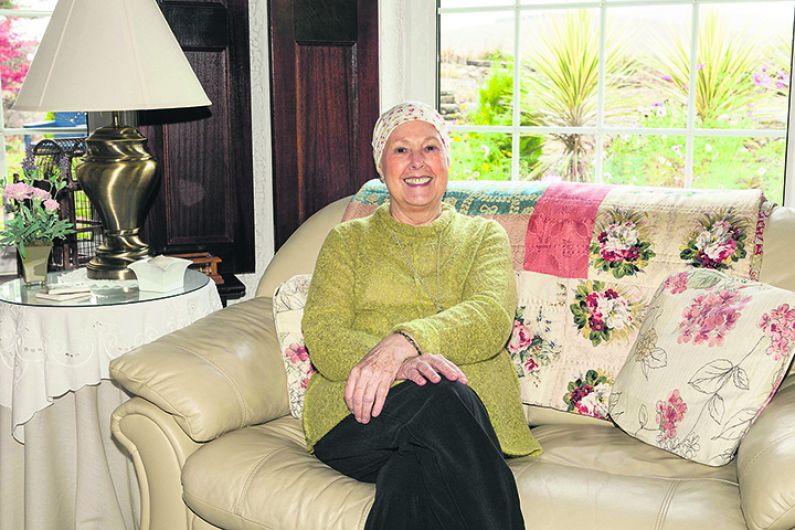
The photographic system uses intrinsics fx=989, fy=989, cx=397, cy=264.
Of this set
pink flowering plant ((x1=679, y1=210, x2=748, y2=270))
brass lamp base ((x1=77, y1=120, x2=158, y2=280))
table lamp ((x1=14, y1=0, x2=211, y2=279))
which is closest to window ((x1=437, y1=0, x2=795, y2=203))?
pink flowering plant ((x1=679, y1=210, x2=748, y2=270))

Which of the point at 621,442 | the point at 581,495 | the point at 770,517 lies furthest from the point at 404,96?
the point at 770,517

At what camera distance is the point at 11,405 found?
2459 millimetres

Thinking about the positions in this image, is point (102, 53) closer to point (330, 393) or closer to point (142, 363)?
point (142, 363)

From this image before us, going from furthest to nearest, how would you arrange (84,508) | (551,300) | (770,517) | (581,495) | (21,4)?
1. (21,4)
2. (84,508)
3. (551,300)
4. (581,495)
5. (770,517)

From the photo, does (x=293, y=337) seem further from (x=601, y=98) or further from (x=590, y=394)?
(x=601, y=98)

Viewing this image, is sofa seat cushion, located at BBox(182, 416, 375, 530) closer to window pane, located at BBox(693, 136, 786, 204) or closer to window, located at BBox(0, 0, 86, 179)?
window, located at BBox(0, 0, 86, 179)

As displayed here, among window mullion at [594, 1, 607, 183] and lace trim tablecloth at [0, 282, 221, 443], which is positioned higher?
window mullion at [594, 1, 607, 183]

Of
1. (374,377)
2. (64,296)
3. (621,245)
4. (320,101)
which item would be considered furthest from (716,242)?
(64,296)

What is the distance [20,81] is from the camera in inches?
125

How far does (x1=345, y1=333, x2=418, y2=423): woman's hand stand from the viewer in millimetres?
1987

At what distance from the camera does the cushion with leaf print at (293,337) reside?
7.59 ft

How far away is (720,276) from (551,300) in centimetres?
40

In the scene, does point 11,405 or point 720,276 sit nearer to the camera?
point 720,276

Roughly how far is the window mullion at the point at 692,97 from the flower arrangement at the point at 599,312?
935 millimetres
